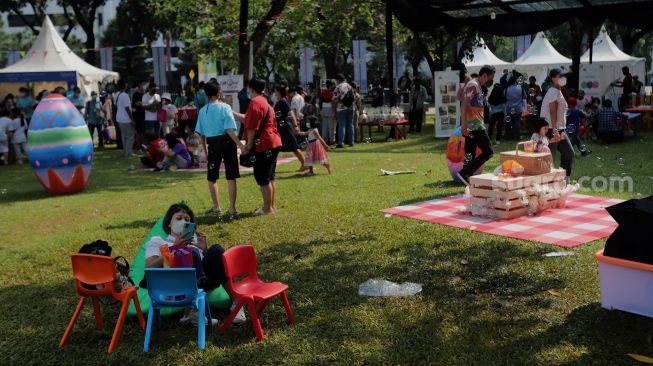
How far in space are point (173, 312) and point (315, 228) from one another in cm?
294

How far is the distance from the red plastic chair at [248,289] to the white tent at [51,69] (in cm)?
1921

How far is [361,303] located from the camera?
5.34m

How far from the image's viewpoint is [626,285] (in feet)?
14.8

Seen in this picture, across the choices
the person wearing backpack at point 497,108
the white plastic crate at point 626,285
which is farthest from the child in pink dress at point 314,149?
the white plastic crate at point 626,285

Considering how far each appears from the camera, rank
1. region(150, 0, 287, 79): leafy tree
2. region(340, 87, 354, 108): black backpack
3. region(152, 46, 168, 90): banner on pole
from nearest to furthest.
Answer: region(340, 87, 354, 108): black backpack, region(150, 0, 287, 79): leafy tree, region(152, 46, 168, 90): banner on pole

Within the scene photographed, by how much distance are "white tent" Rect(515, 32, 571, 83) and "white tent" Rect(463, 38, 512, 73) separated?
0.69m

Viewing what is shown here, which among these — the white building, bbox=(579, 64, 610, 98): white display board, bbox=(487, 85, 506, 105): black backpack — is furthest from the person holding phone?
the white building

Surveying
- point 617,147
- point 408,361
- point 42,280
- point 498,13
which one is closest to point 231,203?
point 42,280

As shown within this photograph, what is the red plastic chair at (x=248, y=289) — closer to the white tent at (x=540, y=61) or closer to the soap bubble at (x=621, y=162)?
the soap bubble at (x=621, y=162)

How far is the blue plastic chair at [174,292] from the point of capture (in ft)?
14.8

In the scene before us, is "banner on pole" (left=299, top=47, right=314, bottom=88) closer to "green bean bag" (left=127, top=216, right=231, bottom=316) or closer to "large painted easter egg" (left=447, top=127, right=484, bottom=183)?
"large painted easter egg" (left=447, top=127, right=484, bottom=183)

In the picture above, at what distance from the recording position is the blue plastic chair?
178 inches

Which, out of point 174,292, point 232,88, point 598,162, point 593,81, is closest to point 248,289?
point 174,292

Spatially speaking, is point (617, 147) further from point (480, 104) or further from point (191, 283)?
point (191, 283)
